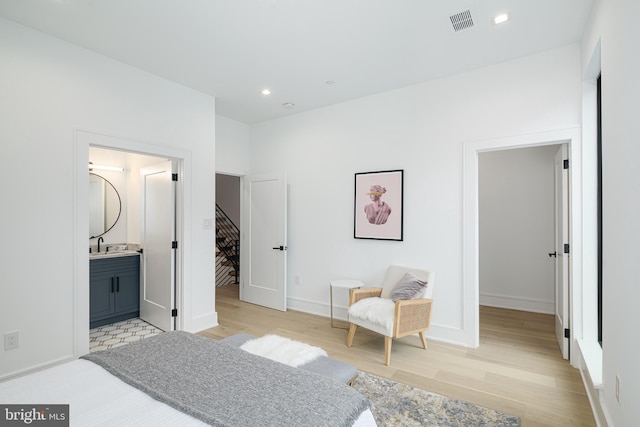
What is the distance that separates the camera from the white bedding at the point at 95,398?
1200 millimetres

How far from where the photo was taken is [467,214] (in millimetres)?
3324

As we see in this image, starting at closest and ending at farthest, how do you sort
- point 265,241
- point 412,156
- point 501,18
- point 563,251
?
point 501,18 → point 563,251 → point 412,156 → point 265,241

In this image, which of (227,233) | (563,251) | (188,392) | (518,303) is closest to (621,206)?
(563,251)

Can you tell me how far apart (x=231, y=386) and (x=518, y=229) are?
15.5ft

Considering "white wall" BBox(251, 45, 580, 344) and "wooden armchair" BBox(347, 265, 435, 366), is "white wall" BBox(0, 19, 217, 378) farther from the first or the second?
"wooden armchair" BBox(347, 265, 435, 366)

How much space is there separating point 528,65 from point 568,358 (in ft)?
9.35

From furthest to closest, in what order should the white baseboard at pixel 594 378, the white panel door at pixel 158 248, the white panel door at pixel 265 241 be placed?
1. the white panel door at pixel 265 241
2. the white panel door at pixel 158 248
3. the white baseboard at pixel 594 378

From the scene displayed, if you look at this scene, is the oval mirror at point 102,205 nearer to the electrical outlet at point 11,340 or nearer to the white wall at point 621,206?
the electrical outlet at point 11,340

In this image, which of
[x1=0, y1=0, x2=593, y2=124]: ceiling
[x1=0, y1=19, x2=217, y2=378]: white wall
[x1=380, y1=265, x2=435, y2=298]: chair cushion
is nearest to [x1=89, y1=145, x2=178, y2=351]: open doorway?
[x1=0, y1=19, x2=217, y2=378]: white wall

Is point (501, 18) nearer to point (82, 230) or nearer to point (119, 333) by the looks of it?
point (82, 230)

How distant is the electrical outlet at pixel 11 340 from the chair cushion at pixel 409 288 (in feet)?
11.1

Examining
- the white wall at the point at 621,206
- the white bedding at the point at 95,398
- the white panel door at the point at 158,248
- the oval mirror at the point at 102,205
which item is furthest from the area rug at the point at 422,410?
the oval mirror at the point at 102,205

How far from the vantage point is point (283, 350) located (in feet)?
7.29

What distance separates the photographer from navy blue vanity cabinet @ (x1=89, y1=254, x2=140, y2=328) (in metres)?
3.89
